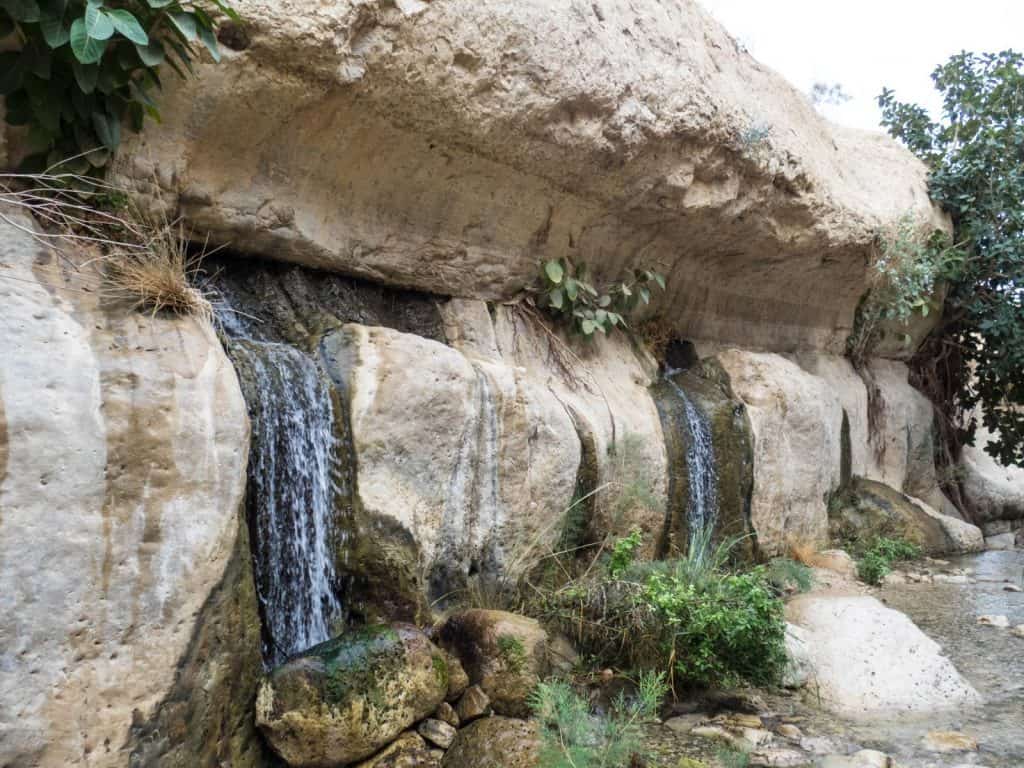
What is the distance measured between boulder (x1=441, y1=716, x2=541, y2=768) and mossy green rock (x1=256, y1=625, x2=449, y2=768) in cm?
20

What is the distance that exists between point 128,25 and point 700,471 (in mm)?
4942

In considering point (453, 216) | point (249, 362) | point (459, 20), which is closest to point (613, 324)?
point (453, 216)

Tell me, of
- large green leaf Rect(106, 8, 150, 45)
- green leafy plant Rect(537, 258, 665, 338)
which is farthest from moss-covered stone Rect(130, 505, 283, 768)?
green leafy plant Rect(537, 258, 665, 338)

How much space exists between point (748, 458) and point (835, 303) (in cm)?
321

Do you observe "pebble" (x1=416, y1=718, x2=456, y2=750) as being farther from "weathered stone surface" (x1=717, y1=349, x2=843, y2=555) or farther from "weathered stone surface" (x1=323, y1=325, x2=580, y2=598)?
"weathered stone surface" (x1=717, y1=349, x2=843, y2=555)

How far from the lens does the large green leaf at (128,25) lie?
124 inches

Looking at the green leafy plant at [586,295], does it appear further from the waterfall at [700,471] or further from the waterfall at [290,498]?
the waterfall at [290,498]

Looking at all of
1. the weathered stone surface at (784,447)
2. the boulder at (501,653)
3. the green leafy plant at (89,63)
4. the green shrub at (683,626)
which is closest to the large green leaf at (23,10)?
the green leafy plant at (89,63)

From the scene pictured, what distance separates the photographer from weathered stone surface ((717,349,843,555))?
6840 mm

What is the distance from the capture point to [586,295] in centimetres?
646

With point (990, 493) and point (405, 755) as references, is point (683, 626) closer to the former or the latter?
point (405, 755)

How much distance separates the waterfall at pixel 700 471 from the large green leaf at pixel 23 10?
16.5ft

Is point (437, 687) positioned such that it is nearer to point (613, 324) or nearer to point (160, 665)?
point (160, 665)

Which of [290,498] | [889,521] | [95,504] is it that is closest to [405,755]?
[290,498]
